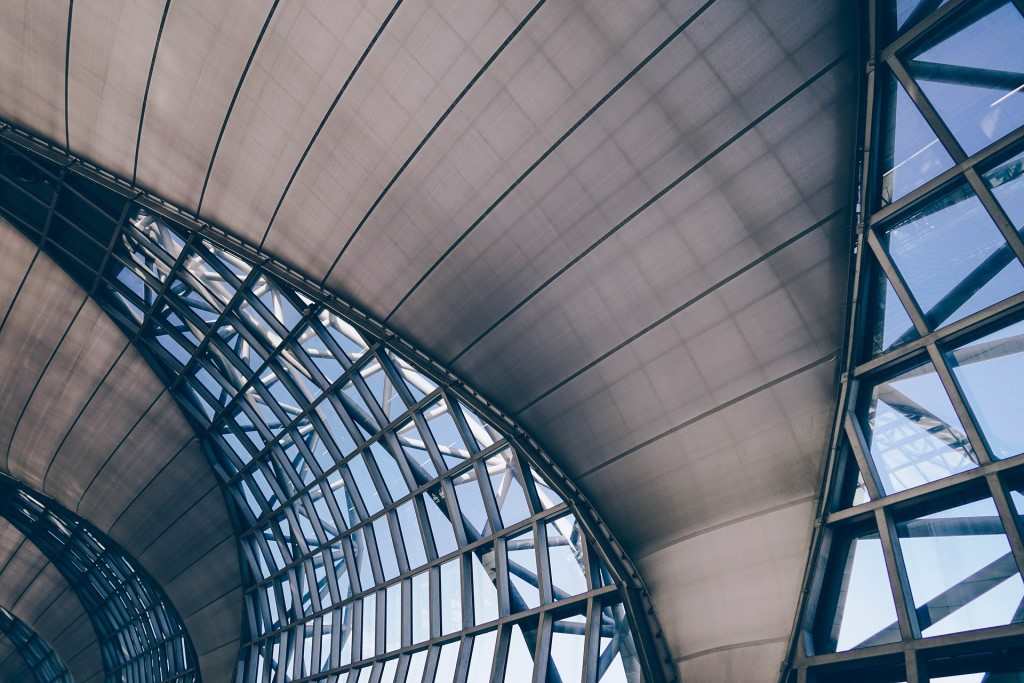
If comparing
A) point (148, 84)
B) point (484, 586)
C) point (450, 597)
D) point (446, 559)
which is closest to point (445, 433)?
point (446, 559)

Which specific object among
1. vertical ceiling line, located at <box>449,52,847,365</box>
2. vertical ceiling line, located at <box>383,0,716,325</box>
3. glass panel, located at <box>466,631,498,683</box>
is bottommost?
glass panel, located at <box>466,631,498,683</box>

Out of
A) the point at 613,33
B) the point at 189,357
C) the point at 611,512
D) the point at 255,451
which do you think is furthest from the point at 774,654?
the point at 189,357

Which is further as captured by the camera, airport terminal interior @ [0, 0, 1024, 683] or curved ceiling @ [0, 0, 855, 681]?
curved ceiling @ [0, 0, 855, 681]

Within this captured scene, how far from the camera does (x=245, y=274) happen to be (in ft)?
63.5

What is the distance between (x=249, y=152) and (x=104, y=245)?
9.36 metres

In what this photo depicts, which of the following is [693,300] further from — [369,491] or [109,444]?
[109,444]

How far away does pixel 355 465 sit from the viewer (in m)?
21.6

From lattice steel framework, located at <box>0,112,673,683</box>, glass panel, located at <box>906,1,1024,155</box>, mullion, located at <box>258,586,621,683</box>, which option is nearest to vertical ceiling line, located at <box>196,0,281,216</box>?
lattice steel framework, located at <box>0,112,673,683</box>

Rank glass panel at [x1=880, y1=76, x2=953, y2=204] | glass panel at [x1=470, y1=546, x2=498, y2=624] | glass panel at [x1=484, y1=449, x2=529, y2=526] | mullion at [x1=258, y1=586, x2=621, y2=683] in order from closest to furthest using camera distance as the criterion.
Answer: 1. glass panel at [x1=880, y1=76, x2=953, y2=204]
2. mullion at [x1=258, y1=586, x2=621, y2=683]
3. glass panel at [x1=484, y1=449, x2=529, y2=526]
4. glass panel at [x1=470, y1=546, x2=498, y2=624]

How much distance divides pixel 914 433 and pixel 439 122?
10518 mm

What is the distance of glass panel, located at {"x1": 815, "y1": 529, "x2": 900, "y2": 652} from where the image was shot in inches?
435

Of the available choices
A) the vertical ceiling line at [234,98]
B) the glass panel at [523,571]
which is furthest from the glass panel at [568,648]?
the vertical ceiling line at [234,98]

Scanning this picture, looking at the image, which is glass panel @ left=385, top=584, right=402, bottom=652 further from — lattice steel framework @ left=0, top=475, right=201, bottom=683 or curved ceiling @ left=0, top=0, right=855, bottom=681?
lattice steel framework @ left=0, top=475, right=201, bottom=683

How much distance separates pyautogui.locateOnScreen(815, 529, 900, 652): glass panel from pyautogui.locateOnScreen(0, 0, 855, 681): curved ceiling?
2.49 ft
